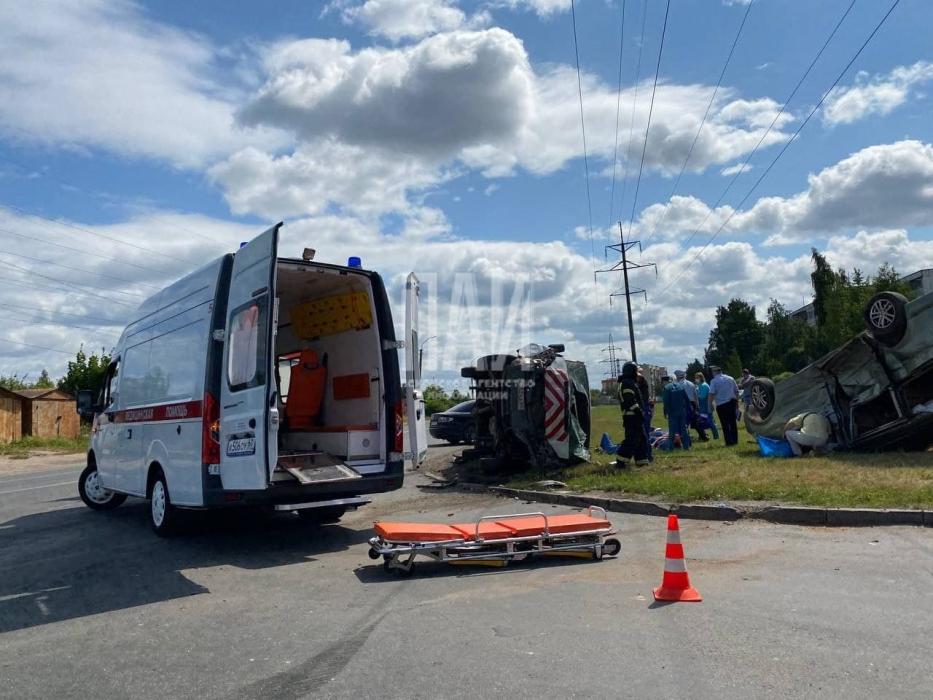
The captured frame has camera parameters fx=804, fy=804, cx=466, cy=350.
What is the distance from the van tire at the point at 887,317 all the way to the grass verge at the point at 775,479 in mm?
1747

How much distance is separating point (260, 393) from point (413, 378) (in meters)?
1.96

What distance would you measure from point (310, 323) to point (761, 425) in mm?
8173

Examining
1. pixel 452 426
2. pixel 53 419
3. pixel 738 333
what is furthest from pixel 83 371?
pixel 738 333

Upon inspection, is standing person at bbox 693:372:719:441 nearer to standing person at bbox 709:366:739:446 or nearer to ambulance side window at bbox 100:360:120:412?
standing person at bbox 709:366:739:446

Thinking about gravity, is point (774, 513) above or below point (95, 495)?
below

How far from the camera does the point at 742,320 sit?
7462 centimetres

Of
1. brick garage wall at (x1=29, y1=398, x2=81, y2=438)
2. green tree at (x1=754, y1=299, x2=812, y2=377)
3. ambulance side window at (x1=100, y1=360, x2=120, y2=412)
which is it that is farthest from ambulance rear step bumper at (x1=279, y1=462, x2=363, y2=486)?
green tree at (x1=754, y1=299, x2=812, y2=377)

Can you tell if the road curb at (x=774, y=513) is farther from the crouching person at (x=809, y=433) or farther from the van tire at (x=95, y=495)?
the van tire at (x=95, y=495)

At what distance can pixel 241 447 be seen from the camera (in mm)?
Result: 7637

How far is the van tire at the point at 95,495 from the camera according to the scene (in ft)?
38.4

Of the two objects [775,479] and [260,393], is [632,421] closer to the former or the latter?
[775,479]

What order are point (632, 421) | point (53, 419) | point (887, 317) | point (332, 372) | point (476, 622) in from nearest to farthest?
point (476, 622) < point (332, 372) < point (887, 317) < point (632, 421) < point (53, 419)

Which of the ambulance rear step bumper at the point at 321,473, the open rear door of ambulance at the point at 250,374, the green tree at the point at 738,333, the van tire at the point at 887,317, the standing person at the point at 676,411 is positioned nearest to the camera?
the open rear door of ambulance at the point at 250,374

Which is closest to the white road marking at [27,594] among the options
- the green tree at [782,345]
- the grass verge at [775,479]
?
the grass verge at [775,479]
